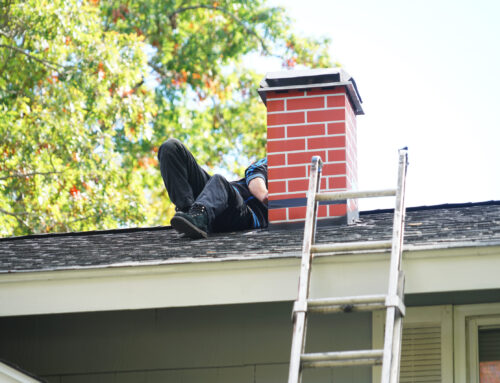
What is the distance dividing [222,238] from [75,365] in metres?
1.27

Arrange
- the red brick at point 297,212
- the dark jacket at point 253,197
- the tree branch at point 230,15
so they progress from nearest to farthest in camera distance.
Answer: the red brick at point 297,212 < the dark jacket at point 253,197 < the tree branch at point 230,15

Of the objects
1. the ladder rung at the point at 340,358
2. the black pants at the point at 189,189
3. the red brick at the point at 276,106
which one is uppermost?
the red brick at the point at 276,106

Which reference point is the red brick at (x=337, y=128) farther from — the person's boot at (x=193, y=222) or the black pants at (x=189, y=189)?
the person's boot at (x=193, y=222)

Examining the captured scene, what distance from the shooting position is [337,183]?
257 inches

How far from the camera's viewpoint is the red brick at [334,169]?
21.5ft

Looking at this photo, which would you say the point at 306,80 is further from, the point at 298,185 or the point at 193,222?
the point at 193,222

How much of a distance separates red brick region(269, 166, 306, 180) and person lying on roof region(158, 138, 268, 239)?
0.27 metres

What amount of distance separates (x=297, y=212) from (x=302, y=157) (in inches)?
15.9

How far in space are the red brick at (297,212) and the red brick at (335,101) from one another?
79 centimetres

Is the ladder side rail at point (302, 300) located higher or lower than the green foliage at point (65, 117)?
lower

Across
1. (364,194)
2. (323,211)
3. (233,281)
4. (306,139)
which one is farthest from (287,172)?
(233,281)

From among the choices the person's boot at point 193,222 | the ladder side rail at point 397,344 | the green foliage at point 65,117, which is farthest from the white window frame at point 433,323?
the green foliage at point 65,117

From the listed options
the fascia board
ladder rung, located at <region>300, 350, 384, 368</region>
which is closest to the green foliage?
the fascia board

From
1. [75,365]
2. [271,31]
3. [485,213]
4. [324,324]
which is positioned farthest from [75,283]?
Result: [271,31]
